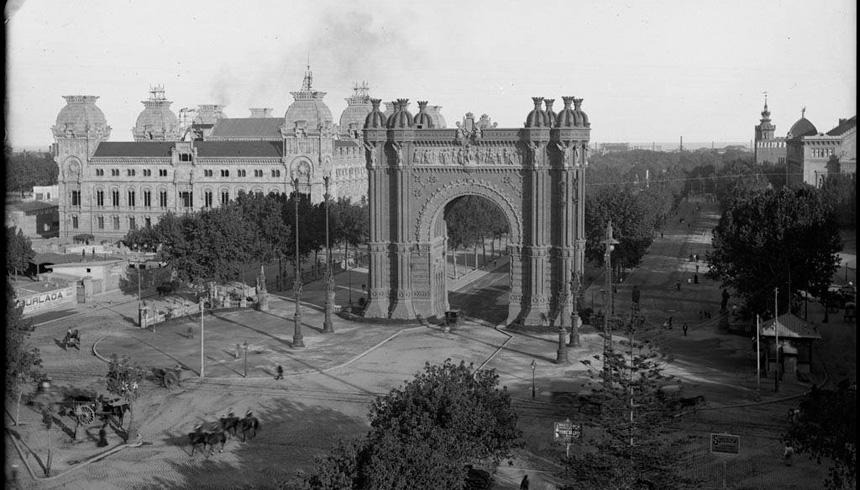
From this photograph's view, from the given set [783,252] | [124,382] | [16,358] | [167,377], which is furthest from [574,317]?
[16,358]

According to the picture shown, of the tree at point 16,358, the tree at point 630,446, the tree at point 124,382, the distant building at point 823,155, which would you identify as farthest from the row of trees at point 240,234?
the distant building at point 823,155

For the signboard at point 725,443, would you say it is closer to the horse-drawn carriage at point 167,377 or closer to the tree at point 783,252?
the tree at point 783,252

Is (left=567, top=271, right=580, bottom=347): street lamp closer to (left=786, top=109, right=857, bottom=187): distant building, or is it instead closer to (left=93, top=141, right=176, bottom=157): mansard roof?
(left=93, top=141, right=176, bottom=157): mansard roof

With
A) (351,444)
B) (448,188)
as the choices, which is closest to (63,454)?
(351,444)

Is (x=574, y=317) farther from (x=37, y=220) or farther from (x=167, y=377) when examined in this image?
(x=37, y=220)

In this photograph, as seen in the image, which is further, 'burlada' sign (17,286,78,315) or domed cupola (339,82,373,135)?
domed cupola (339,82,373,135)

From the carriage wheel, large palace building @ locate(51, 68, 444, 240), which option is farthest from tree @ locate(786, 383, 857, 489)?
large palace building @ locate(51, 68, 444, 240)

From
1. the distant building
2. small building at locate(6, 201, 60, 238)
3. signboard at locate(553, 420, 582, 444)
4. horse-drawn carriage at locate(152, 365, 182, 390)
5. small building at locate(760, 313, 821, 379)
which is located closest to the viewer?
signboard at locate(553, 420, 582, 444)
